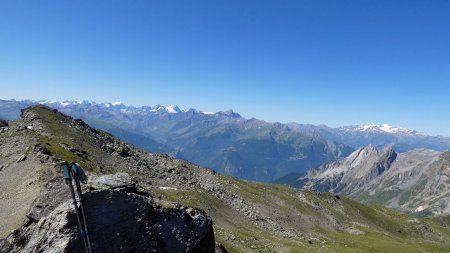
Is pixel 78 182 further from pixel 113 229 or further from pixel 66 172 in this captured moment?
pixel 113 229

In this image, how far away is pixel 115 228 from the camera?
75.3ft

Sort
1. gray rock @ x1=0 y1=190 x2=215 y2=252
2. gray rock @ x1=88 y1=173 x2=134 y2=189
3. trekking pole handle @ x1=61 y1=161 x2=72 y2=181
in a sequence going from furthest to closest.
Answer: gray rock @ x1=88 y1=173 x2=134 y2=189
gray rock @ x1=0 y1=190 x2=215 y2=252
trekking pole handle @ x1=61 y1=161 x2=72 y2=181

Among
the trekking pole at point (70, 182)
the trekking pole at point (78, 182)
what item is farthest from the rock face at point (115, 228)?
the trekking pole at point (78, 182)

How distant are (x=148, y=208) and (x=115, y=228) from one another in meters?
2.46

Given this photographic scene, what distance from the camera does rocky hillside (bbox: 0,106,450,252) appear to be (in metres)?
23.0

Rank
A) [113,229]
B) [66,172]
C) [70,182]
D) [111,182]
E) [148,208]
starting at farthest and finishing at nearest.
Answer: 1. [111,182]
2. [148,208]
3. [113,229]
4. [70,182]
5. [66,172]

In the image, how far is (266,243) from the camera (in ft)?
227

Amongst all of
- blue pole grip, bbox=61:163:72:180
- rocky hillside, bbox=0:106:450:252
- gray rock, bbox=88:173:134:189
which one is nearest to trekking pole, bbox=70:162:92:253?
blue pole grip, bbox=61:163:72:180

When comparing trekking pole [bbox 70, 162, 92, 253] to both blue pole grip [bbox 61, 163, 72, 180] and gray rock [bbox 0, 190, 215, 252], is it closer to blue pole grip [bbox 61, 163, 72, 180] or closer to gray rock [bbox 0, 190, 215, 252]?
blue pole grip [bbox 61, 163, 72, 180]

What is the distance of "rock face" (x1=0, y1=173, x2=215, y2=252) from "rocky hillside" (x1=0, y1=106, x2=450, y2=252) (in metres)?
0.06

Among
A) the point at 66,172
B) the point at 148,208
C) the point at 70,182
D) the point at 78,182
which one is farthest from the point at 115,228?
the point at 66,172

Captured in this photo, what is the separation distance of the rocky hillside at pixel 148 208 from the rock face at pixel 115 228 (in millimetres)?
56

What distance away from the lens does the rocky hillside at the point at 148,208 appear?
22984 mm

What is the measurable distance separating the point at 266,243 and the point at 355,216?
294 ft
